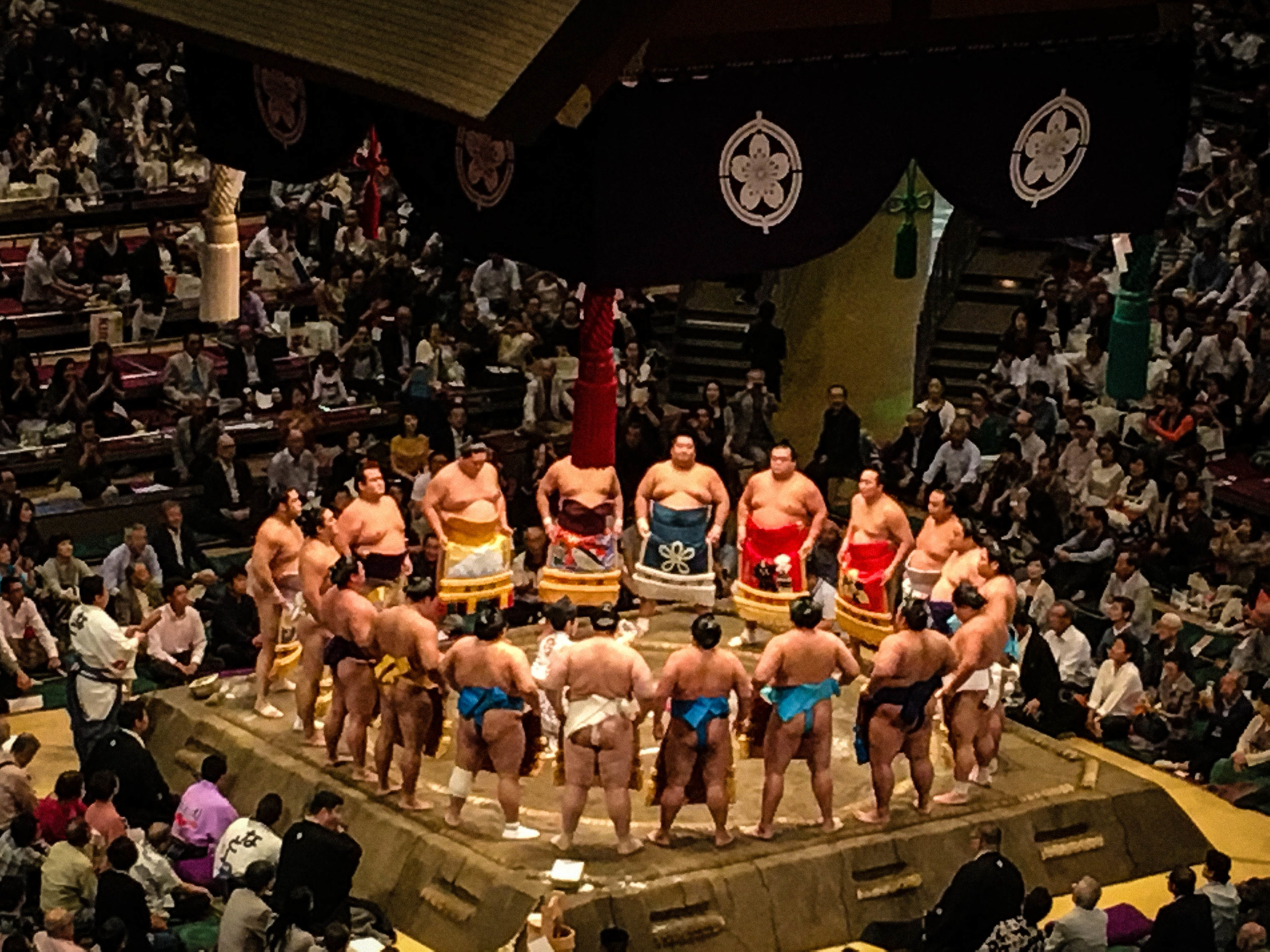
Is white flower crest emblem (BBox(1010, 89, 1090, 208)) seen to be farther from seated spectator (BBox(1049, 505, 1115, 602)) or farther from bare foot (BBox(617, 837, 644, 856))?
seated spectator (BBox(1049, 505, 1115, 602))

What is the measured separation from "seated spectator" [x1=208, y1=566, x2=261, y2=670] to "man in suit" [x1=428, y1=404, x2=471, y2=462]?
1771mm

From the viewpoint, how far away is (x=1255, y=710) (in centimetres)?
941

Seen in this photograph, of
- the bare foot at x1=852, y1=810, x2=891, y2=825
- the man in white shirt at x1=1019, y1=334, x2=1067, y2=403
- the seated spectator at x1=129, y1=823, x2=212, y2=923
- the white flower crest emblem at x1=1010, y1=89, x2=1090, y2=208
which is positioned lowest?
the seated spectator at x1=129, y1=823, x2=212, y2=923

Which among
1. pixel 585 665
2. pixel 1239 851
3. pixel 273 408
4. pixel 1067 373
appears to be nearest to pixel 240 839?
pixel 585 665

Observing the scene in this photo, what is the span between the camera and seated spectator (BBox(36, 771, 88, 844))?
822 centimetres

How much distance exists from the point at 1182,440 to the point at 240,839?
568cm

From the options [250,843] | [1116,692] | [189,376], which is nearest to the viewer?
[250,843]

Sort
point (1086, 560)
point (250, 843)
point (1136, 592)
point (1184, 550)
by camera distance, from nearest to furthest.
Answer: point (250, 843)
point (1136, 592)
point (1086, 560)
point (1184, 550)

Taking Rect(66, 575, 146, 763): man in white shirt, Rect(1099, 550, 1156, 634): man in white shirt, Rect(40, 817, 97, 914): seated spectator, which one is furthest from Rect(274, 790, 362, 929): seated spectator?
Rect(1099, 550, 1156, 634): man in white shirt

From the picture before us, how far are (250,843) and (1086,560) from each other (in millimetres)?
4473

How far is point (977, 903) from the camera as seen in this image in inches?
306

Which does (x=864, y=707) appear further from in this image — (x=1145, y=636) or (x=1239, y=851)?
(x=1145, y=636)

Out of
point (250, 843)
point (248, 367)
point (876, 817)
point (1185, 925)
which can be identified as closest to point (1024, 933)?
point (1185, 925)

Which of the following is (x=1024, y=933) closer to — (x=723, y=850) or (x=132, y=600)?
(x=723, y=850)
